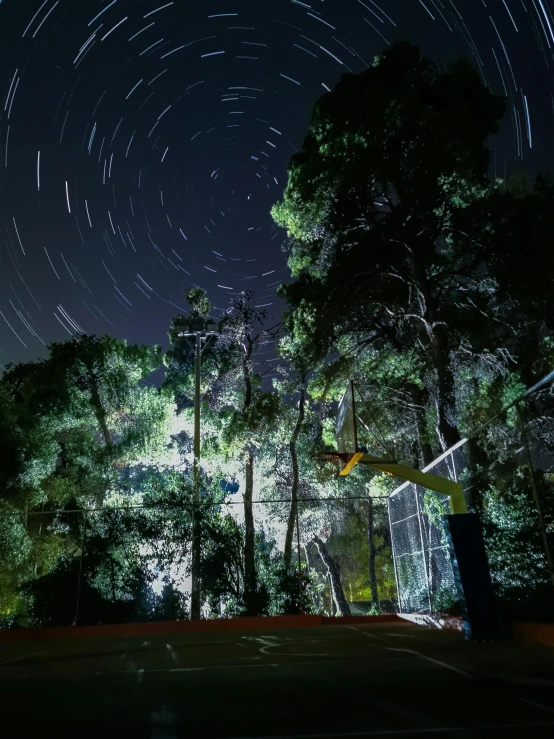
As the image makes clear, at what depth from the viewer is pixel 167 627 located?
11.6 metres

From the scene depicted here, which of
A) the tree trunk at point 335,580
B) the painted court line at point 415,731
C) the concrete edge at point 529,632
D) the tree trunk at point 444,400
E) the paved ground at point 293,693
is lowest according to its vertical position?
the painted court line at point 415,731

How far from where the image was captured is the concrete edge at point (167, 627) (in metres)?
11.3

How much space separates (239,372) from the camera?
69.9 ft

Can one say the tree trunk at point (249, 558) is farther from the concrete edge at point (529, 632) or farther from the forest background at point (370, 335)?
the concrete edge at point (529, 632)

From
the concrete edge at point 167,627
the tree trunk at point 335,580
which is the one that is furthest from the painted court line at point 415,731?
the tree trunk at point 335,580

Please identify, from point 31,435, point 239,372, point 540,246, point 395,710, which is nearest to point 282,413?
point 239,372

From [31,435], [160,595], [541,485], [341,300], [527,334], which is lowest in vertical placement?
[160,595]

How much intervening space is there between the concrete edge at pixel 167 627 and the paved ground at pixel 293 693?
4.42 meters

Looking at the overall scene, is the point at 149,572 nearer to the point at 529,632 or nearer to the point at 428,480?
the point at 428,480

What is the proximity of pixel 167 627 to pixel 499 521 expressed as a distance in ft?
25.3

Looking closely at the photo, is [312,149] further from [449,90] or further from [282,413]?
[282,413]

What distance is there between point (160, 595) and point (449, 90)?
1398 centimetres

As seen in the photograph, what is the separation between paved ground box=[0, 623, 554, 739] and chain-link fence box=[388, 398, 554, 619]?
3.35 feet

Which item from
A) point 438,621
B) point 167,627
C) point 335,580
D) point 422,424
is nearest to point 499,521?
point 438,621
